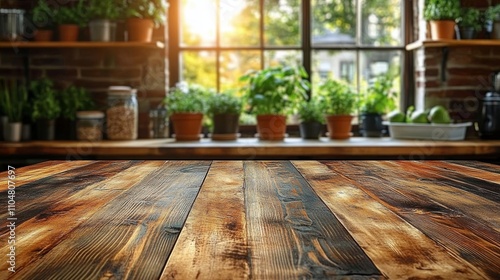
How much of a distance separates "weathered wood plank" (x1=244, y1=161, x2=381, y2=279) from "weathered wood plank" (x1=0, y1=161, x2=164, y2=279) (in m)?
0.27

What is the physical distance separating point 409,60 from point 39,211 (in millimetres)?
3150

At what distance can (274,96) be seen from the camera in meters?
3.53

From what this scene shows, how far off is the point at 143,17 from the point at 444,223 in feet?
9.38

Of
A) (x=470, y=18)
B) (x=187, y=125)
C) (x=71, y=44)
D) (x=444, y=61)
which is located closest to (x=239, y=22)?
(x=187, y=125)

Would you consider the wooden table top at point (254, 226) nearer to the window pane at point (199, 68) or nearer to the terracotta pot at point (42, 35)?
the terracotta pot at point (42, 35)

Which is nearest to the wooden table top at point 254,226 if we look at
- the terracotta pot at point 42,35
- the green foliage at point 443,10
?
the green foliage at point 443,10

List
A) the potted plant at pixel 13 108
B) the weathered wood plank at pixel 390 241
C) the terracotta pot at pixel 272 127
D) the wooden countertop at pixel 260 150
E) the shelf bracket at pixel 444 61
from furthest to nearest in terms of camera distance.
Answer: the shelf bracket at pixel 444 61 < the terracotta pot at pixel 272 127 < the potted plant at pixel 13 108 < the wooden countertop at pixel 260 150 < the weathered wood plank at pixel 390 241

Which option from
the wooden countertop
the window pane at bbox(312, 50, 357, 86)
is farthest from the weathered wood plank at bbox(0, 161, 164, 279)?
the window pane at bbox(312, 50, 357, 86)

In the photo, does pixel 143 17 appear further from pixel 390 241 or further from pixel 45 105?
pixel 390 241

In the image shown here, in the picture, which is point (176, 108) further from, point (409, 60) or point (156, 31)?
point (409, 60)

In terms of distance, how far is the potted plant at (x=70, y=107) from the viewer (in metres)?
3.52

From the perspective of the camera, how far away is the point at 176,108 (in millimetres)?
3457

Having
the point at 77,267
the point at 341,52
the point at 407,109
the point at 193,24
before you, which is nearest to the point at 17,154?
the point at 193,24

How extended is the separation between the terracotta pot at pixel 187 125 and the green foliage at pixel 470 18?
1.57 meters
